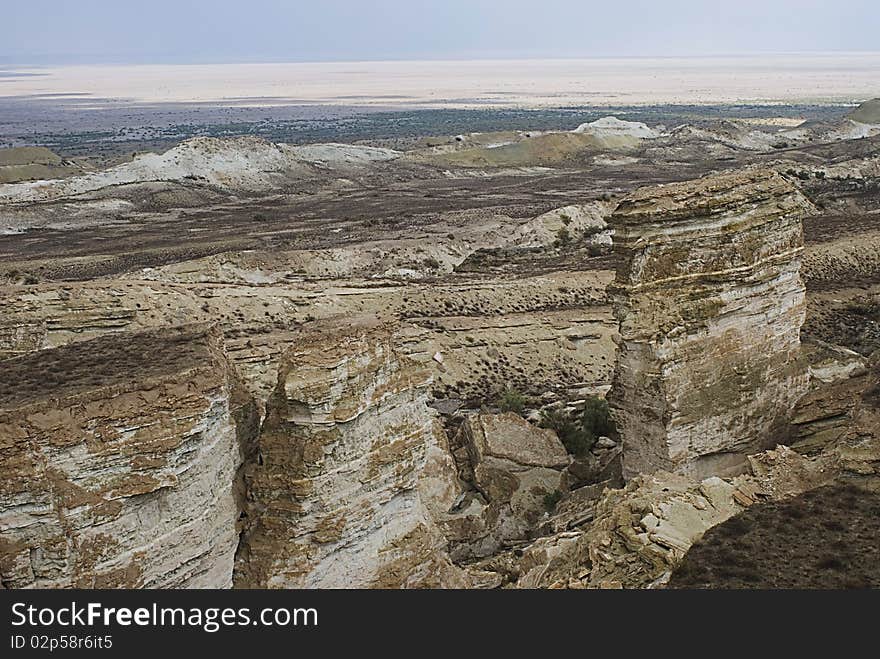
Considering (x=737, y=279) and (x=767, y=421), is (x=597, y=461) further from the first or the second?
(x=737, y=279)

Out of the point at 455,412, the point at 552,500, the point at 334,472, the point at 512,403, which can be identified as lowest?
the point at 455,412

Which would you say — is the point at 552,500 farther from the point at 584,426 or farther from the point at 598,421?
the point at 598,421

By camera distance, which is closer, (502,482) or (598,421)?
(502,482)

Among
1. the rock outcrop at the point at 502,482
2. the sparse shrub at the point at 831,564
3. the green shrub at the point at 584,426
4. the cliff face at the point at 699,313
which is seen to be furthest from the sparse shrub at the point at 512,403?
the sparse shrub at the point at 831,564

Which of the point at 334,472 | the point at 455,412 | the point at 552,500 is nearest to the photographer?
the point at 334,472

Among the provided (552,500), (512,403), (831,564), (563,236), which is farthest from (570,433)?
(563,236)

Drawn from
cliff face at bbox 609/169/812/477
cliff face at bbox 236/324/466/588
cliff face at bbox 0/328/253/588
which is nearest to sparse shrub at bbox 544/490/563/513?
cliff face at bbox 609/169/812/477

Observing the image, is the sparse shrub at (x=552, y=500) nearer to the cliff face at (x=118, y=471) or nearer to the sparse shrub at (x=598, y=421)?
the sparse shrub at (x=598, y=421)

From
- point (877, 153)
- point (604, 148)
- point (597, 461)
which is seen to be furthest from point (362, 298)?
point (604, 148)
